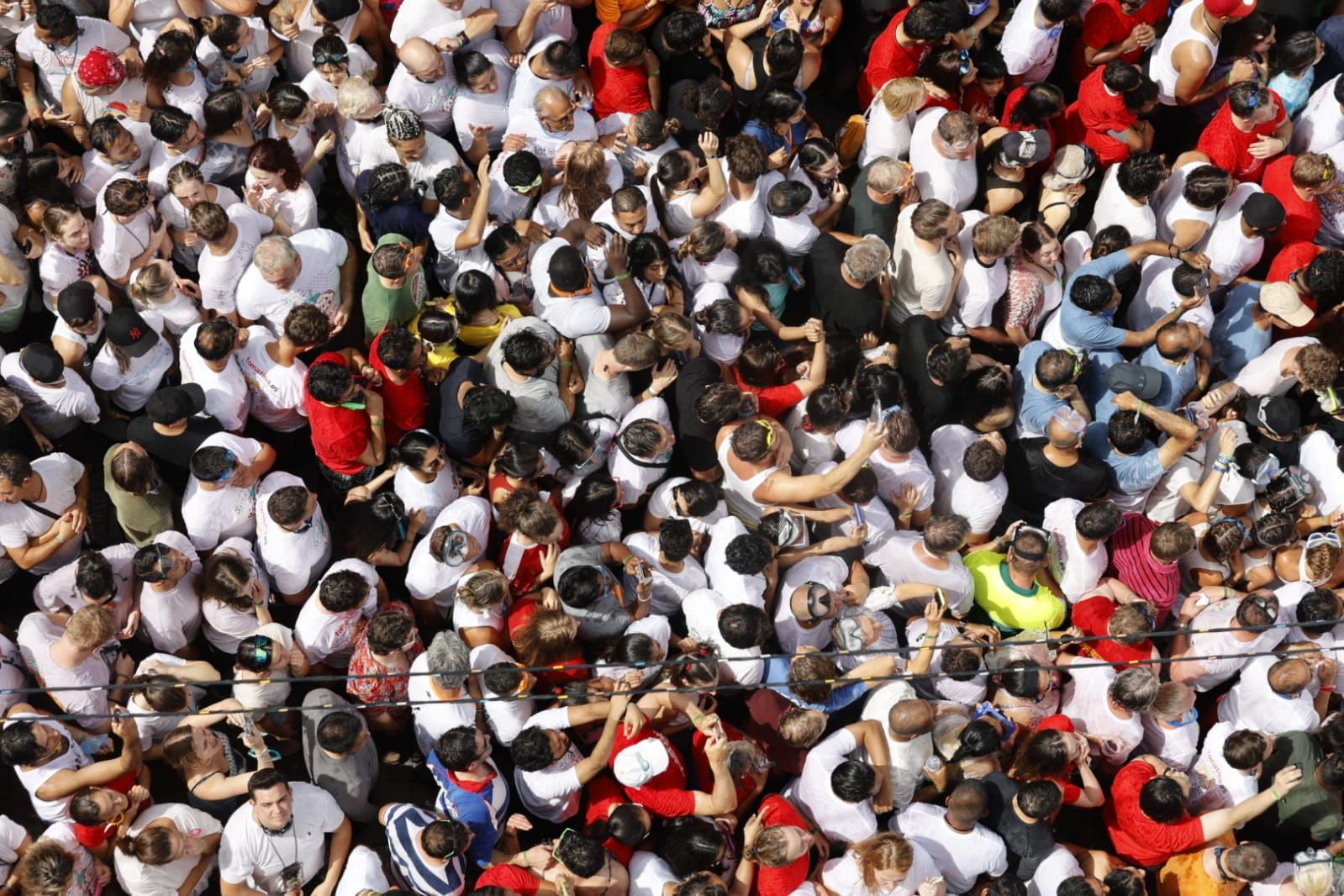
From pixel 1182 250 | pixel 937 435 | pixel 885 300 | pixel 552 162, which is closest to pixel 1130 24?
pixel 1182 250

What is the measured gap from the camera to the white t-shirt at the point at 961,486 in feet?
24.0

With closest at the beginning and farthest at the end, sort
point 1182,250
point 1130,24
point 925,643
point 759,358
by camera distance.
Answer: point 925,643 < point 759,358 < point 1182,250 < point 1130,24

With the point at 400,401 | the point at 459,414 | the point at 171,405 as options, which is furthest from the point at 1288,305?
the point at 171,405

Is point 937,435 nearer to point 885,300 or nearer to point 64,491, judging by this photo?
point 885,300

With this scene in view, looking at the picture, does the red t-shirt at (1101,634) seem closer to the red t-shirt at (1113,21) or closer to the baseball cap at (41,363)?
the red t-shirt at (1113,21)

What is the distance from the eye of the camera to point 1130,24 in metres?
8.79

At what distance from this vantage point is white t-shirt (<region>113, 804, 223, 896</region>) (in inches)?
243

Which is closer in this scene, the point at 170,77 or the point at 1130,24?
the point at 170,77

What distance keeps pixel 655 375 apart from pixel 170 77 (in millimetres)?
3504

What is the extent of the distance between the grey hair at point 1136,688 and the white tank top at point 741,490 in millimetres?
2138

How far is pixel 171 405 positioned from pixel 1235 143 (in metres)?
6.75

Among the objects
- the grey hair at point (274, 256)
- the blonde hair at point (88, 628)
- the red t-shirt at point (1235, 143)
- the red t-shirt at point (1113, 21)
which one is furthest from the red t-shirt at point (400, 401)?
the red t-shirt at point (1235, 143)

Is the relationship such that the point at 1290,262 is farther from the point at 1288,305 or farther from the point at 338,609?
the point at 338,609

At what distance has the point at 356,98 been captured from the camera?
7.71 metres
